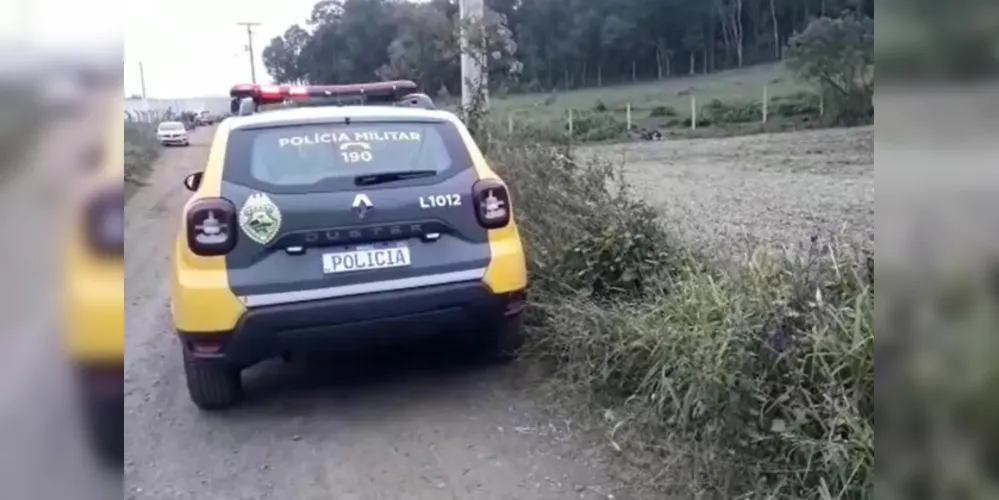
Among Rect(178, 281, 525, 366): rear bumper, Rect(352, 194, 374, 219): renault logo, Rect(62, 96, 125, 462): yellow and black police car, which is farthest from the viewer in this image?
Rect(352, 194, 374, 219): renault logo

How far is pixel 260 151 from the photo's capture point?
14.1 ft

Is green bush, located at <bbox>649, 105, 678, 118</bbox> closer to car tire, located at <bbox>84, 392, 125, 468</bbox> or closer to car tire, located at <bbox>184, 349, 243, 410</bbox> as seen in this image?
car tire, located at <bbox>184, 349, 243, 410</bbox>

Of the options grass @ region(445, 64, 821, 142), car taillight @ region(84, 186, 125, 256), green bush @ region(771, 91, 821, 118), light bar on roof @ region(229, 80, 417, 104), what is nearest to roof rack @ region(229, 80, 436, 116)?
light bar on roof @ region(229, 80, 417, 104)

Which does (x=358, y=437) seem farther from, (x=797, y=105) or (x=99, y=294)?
(x=797, y=105)

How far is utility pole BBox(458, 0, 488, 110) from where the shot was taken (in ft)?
31.2

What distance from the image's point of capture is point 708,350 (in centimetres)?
336

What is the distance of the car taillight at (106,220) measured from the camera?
1.01 meters

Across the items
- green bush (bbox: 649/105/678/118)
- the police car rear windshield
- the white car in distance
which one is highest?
green bush (bbox: 649/105/678/118)

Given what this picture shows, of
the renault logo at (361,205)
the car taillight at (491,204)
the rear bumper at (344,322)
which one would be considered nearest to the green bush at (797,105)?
the car taillight at (491,204)

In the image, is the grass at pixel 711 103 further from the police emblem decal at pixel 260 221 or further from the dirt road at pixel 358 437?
the police emblem decal at pixel 260 221

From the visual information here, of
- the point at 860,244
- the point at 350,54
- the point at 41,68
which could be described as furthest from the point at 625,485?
the point at 350,54

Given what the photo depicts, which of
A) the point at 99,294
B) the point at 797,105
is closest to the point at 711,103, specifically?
the point at 797,105

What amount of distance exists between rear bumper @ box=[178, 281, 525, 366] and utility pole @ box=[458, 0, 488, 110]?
215 inches

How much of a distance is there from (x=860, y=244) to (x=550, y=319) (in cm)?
193
